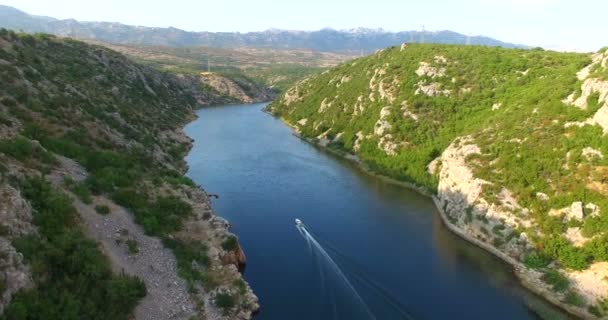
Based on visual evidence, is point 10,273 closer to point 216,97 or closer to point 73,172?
point 73,172

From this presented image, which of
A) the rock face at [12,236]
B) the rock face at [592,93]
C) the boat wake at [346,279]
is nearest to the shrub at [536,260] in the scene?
the boat wake at [346,279]

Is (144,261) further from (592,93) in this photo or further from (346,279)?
(592,93)

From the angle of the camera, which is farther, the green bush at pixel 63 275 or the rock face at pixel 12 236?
the green bush at pixel 63 275

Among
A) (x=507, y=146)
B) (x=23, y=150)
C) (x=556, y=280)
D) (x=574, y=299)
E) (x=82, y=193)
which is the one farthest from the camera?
(x=507, y=146)

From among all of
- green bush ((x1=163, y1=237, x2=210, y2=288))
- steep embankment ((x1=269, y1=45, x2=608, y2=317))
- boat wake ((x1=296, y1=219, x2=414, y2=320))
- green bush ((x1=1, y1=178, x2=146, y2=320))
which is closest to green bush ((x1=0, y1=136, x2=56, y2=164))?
green bush ((x1=1, y1=178, x2=146, y2=320))

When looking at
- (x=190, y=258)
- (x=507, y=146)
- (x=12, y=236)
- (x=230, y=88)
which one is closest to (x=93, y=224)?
(x=12, y=236)

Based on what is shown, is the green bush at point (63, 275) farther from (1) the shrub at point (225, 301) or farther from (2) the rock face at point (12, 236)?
(1) the shrub at point (225, 301)

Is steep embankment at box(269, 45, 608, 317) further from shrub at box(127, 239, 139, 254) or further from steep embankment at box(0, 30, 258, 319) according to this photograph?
shrub at box(127, 239, 139, 254)
